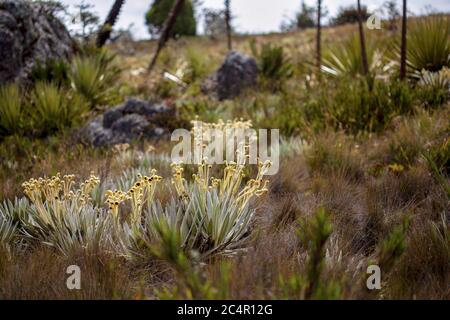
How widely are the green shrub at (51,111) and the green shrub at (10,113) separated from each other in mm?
282

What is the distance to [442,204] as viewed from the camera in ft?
11.8

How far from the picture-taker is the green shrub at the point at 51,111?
7.89 metres

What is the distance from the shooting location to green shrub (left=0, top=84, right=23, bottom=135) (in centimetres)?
758

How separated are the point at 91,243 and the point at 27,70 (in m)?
7.61

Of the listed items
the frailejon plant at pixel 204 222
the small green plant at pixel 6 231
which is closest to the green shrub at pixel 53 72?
the small green plant at pixel 6 231

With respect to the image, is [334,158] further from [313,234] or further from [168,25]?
[168,25]

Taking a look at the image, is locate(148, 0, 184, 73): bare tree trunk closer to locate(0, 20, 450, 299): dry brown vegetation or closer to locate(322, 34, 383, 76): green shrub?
locate(322, 34, 383, 76): green shrub

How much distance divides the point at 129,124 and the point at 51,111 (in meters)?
1.55

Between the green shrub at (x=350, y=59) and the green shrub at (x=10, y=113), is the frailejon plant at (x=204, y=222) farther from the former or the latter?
the green shrub at (x=350, y=59)

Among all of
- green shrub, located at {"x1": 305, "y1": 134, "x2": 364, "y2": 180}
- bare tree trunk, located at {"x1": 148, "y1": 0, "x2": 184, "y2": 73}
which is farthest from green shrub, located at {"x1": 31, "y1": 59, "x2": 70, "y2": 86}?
green shrub, located at {"x1": 305, "y1": 134, "x2": 364, "y2": 180}

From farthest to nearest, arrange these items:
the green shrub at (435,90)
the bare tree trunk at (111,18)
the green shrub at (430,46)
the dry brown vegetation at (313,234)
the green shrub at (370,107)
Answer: the bare tree trunk at (111,18)
the green shrub at (430,46)
the green shrub at (435,90)
the green shrub at (370,107)
the dry brown vegetation at (313,234)

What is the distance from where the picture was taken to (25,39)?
9.48 metres

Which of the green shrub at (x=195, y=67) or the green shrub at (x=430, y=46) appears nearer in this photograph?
the green shrub at (x=430, y=46)
